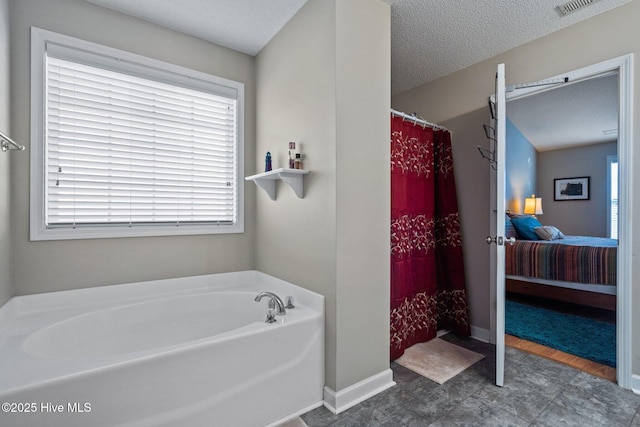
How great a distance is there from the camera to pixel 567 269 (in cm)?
288

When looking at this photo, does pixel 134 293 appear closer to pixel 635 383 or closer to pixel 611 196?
pixel 635 383

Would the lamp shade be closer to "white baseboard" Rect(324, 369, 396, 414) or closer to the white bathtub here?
"white baseboard" Rect(324, 369, 396, 414)

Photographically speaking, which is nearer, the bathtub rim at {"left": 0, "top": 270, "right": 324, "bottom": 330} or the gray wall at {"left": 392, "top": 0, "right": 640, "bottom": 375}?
the bathtub rim at {"left": 0, "top": 270, "right": 324, "bottom": 330}

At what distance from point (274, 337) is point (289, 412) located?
0.43 meters

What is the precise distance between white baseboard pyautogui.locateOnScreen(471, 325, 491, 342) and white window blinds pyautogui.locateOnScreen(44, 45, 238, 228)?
7.65 feet

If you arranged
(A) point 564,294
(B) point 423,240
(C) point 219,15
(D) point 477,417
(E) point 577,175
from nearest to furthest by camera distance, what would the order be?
(D) point 477,417 < (C) point 219,15 < (B) point 423,240 < (A) point 564,294 < (E) point 577,175

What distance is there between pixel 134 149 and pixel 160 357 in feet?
4.93

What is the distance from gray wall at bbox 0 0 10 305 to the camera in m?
1.55

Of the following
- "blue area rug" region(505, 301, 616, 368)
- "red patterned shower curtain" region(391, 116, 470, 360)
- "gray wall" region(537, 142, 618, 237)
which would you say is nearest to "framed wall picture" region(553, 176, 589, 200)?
"gray wall" region(537, 142, 618, 237)

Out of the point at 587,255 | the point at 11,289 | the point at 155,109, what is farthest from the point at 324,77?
the point at 587,255

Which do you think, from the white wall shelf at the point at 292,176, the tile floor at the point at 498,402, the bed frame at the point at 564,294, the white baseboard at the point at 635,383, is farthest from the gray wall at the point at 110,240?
the bed frame at the point at 564,294

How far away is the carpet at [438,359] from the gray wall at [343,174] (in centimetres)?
37

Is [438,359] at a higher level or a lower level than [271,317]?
lower

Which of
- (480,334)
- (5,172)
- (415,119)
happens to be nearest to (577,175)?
(480,334)
